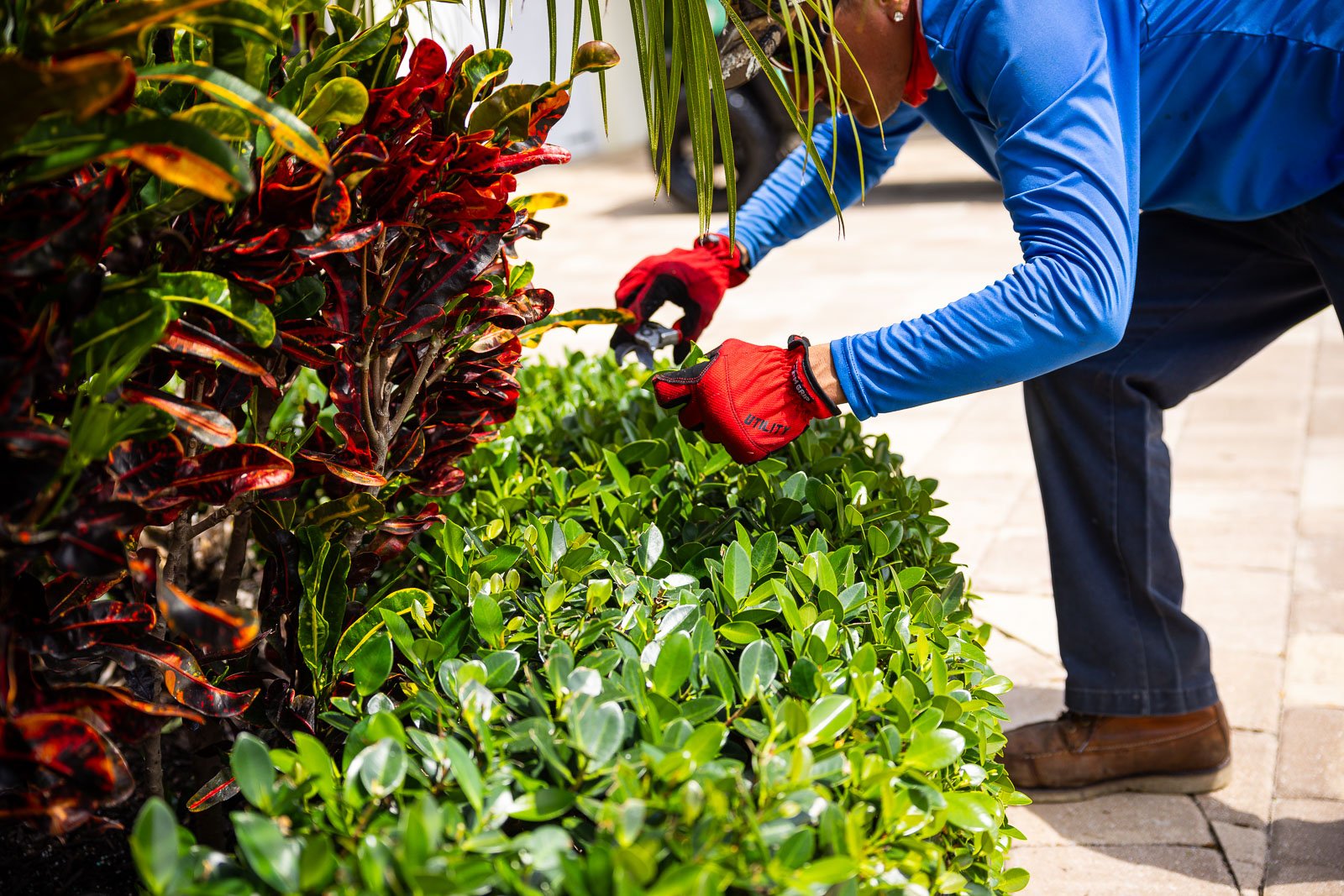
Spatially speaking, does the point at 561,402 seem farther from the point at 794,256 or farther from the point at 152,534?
the point at 794,256

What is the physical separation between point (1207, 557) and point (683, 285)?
2.22 meters

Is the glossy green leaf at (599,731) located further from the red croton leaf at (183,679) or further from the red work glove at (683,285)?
Result: the red work glove at (683,285)

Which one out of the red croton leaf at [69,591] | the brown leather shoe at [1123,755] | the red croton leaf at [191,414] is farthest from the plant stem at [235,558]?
the brown leather shoe at [1123,755]

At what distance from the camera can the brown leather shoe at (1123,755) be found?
2.51 metres

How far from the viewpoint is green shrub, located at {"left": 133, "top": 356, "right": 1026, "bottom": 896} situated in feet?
3.39

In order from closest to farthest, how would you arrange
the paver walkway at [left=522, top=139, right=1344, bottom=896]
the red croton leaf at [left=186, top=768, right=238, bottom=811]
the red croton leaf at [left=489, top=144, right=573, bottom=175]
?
the red croton leaf at [left=186, top=768, right=238, bottom=811], the red croton leaf at [left=489, top=144, right=573, bottom=175], the paver walkway at [left=522, top=139, right=1344, bottom=896]

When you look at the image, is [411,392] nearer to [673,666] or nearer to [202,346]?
[202,346]

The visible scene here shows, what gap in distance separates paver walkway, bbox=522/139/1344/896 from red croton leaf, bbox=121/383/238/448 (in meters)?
1.70

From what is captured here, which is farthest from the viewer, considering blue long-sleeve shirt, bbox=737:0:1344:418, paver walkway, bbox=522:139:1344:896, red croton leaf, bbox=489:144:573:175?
paver walkway, bbox=522:139:1344:896

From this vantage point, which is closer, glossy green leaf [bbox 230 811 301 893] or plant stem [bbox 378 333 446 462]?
glossy green leaf [bbox 230 811 301 893]

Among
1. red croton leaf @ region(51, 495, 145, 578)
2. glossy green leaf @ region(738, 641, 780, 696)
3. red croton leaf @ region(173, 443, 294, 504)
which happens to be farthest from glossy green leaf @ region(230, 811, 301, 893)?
glossy green leaf @ region(738, 641, 780, 696)

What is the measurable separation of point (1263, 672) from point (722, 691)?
7.66 ft

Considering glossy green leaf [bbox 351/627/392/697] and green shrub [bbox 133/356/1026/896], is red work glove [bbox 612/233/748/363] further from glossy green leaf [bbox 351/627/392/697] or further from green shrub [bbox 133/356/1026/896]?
glossy green leaf [bbox 351/627/392/697]

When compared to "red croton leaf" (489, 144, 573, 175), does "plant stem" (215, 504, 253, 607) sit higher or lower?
lower
